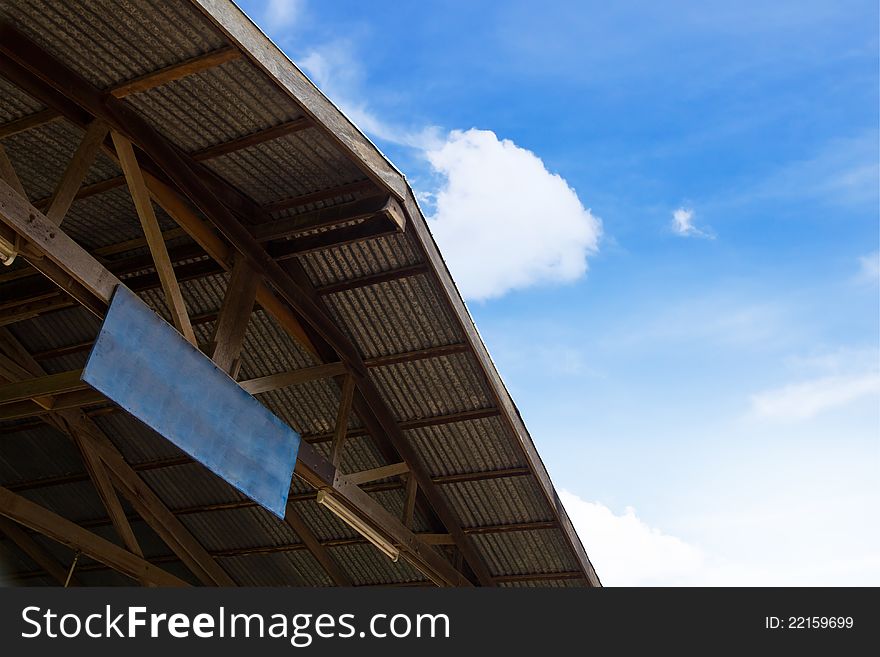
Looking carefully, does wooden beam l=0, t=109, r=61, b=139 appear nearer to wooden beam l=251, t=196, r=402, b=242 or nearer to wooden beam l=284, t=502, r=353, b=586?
wooden beam l=251, t=196, r=402, b=242

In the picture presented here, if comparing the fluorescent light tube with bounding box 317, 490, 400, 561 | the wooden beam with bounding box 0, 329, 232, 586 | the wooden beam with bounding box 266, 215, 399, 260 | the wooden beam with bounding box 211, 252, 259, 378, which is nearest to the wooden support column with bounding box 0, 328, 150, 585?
the wooden beam with bounding box 0, 329, 232, 586

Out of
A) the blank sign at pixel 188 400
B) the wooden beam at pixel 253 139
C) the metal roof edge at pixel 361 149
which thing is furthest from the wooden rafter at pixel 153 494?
the metal roof edge at pixel 361 149

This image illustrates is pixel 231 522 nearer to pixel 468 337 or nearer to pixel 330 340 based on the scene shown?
pixel 330 340

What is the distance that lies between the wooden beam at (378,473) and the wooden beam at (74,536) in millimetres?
3416

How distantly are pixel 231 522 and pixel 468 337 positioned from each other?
5138 mm

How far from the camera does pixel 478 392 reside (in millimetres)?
8648

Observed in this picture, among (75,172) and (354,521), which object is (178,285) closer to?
(75,172)

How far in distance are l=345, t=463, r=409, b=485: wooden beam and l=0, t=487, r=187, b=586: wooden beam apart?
3416 mm

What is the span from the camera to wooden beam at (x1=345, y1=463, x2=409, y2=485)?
28.0ft

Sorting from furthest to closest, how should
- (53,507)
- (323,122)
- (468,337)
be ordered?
1. (53,507)
2. (468,337)
3. (323,122)

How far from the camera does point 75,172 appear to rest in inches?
240

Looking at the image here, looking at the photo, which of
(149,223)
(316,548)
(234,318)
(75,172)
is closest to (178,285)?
(234,318)

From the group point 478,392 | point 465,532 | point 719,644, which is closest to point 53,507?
point 465,532

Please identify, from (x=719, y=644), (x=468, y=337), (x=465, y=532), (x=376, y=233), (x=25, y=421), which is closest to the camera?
→ (x=719, y=644)
